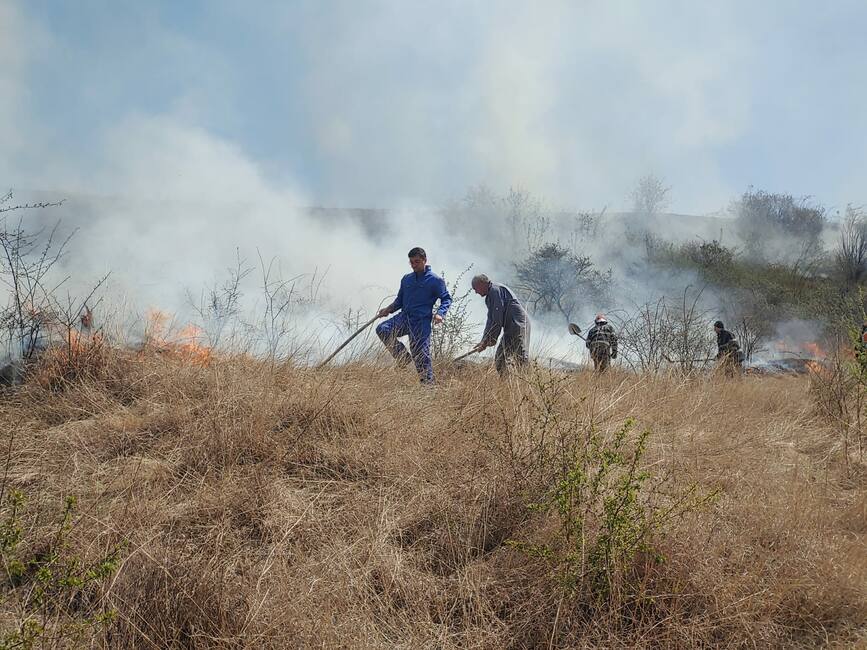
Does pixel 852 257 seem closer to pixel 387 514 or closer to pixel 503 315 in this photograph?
pixel 503 315

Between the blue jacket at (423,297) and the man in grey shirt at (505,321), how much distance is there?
0.55 meters

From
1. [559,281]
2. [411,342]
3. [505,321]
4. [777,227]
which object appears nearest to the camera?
[411,342]

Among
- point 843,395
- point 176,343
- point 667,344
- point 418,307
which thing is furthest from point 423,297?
point 667,344

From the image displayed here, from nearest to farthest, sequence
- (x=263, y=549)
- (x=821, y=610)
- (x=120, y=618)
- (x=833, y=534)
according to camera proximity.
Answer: (x=120, y=618) → (x=821, y=610) → (x=263, y=549) → (x=833, y=534)

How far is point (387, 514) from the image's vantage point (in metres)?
2.78

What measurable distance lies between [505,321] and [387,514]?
3452mm

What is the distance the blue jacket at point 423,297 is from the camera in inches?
222

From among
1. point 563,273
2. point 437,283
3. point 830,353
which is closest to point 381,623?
point 437,283

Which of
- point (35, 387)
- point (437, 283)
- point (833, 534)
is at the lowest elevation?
point (833, 534)

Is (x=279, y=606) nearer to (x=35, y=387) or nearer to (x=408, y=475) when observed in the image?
(x=408, y=475)

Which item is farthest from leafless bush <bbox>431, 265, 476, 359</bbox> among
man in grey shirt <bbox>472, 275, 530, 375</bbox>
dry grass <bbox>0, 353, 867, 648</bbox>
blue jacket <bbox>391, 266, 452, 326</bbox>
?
dry grass <bbox>0, 353, 867, 648</bbox>

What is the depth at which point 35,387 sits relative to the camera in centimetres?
407

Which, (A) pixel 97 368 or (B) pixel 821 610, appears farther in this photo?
(A) pixel 97 368

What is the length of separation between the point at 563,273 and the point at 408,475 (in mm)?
21115
